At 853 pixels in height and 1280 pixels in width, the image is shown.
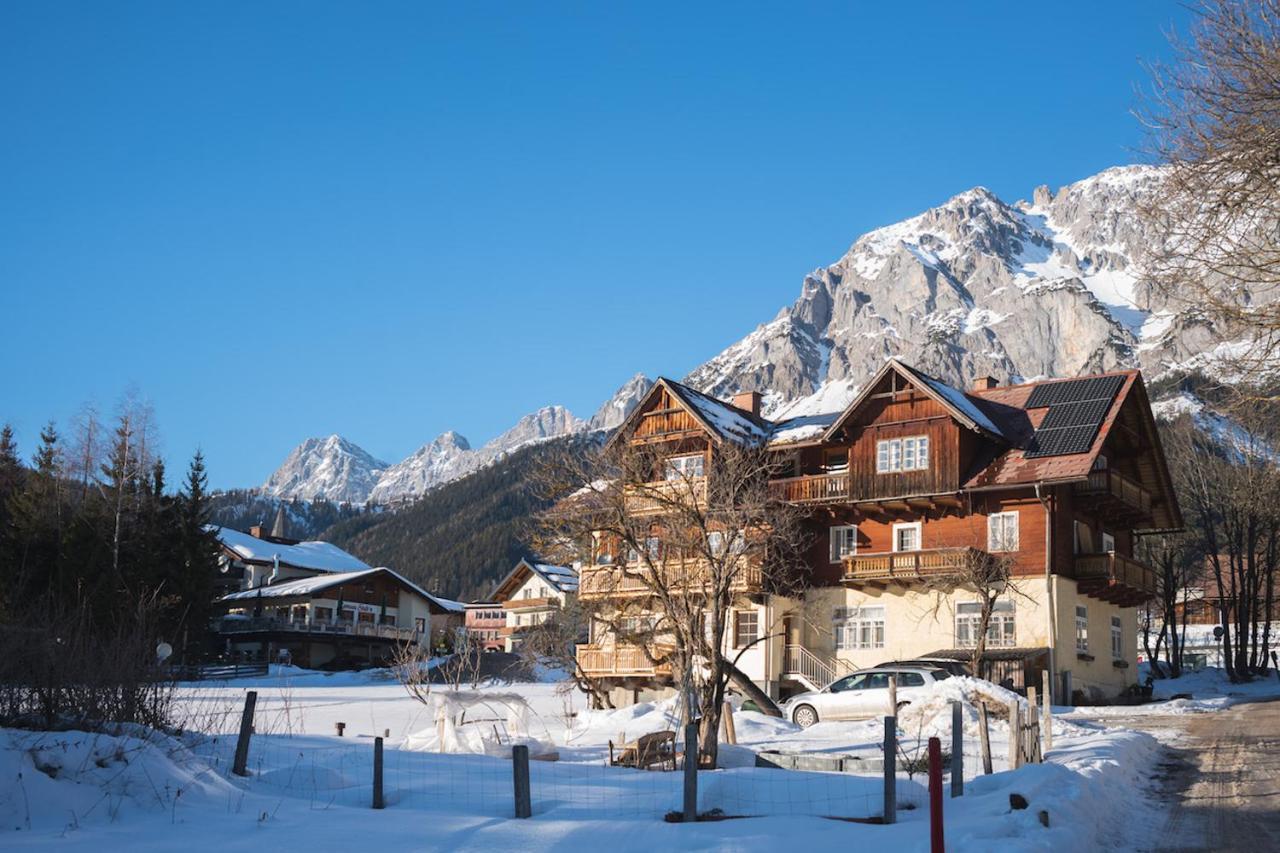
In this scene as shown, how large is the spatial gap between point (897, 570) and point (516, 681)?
2542 cm

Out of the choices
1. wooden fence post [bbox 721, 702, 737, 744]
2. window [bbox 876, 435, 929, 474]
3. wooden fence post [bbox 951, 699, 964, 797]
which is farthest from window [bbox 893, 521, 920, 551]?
wooden fence post [bbox 951, 699, 964, 797]

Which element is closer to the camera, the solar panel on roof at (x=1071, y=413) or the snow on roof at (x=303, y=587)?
the solar panel on roof at (x=1071, y=413)

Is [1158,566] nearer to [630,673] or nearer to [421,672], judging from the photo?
[630,673]

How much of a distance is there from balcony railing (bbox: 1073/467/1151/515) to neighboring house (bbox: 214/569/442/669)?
3814 cm

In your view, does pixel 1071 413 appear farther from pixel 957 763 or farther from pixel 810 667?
pixel 957 763

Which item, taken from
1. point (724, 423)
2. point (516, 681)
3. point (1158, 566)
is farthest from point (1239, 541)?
point (516, 681)

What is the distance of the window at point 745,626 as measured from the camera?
42938 millimetres

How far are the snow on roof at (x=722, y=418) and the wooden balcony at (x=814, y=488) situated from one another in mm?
2125

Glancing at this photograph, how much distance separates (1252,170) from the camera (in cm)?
1246

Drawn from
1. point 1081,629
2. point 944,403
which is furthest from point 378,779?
point 1081,629

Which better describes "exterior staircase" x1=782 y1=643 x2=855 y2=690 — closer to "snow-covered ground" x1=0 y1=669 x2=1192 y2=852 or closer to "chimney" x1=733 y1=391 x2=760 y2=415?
"chimney" x1=733 y1=391 x2=760 y2=415

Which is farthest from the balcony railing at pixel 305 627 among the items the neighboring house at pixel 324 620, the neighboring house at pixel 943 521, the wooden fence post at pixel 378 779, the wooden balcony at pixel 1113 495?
the wooden fence post at pixel 378 779

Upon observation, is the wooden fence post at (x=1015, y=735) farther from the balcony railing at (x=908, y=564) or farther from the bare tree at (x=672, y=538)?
the balcony railing at (x=908, y=564)

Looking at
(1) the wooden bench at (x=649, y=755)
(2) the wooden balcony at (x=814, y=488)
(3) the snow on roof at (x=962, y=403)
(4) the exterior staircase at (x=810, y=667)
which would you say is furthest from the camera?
(2) the wooden balcony at (x=814, y=488)
